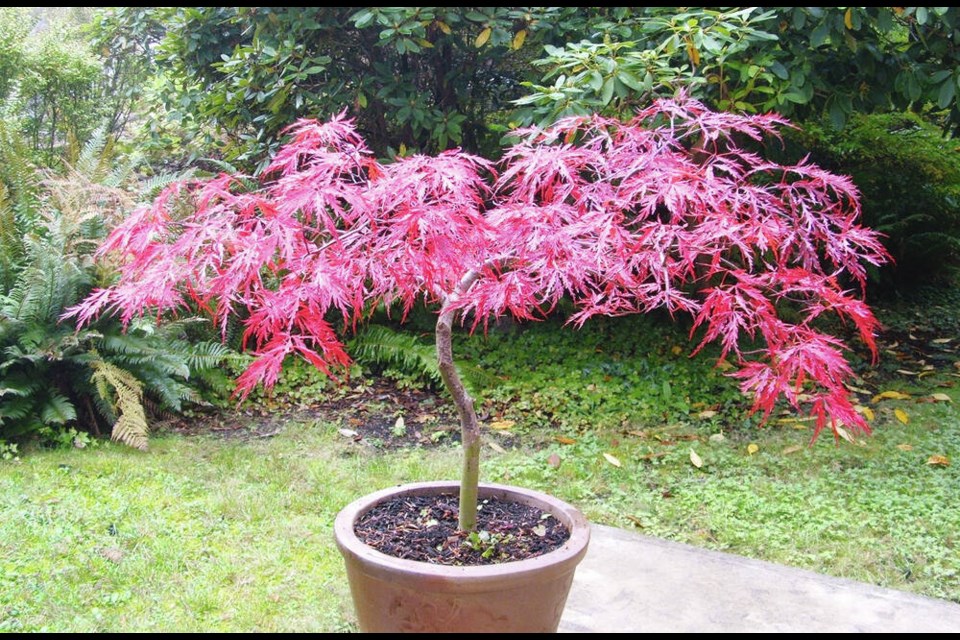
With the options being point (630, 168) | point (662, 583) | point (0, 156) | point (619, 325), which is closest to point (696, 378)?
point (619, 325)

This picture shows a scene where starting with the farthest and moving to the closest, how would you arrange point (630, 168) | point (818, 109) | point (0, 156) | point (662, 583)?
point (0, 156) → point (818, 109) → point (662, 583) → point (630, 168)

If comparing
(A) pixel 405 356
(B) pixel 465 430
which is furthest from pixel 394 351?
(B) pixel 465 430

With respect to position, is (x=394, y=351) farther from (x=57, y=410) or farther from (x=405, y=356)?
(x=57, y=410)

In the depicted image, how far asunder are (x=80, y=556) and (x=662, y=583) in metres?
2.27

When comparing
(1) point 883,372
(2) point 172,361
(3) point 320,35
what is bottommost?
(1) point 883,372

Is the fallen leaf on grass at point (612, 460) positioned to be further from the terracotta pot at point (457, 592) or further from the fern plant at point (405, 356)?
the terracotta pot at point (457, 592)

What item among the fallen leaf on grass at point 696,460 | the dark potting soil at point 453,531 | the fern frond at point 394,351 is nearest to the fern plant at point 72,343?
the fern frond at point 394,351

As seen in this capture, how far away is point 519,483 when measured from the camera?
398 centimetres

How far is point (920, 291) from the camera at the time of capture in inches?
274

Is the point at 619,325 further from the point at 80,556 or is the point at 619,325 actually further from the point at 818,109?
the point at 80,556

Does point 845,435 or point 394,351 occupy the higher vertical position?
point 394,351

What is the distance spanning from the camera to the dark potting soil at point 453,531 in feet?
7.75

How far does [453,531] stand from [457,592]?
40 cm

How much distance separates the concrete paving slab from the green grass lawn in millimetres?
177
